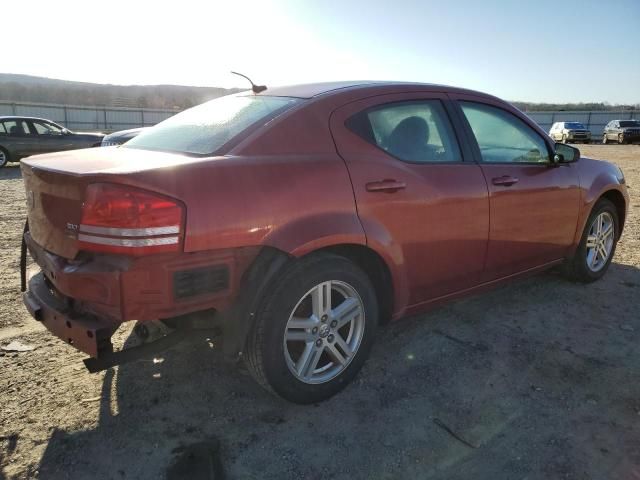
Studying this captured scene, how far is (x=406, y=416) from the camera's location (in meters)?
2.64

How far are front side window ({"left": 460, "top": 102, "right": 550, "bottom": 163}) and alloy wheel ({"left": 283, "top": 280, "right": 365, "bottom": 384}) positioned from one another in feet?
4.85

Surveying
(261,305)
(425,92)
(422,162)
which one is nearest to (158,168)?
(261,305)

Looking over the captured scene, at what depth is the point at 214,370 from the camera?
308 cm

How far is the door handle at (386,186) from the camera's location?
2.78m

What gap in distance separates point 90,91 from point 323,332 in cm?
10627

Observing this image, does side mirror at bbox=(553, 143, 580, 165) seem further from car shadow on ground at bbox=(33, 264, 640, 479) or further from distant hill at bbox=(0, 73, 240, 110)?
distant hill at bbox=(0, 73, 240, 110)

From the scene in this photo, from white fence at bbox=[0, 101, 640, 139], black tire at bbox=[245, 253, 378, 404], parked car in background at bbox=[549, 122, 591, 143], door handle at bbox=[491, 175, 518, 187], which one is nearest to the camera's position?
black tire at bbox=[245, 253, 378, 404]

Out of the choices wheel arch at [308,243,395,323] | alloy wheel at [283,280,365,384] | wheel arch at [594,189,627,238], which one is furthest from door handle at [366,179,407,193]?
wheel arch at [594,189,627,238]

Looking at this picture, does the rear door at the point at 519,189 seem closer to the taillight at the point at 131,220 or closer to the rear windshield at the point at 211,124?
the rear windshield at the point at 211,124

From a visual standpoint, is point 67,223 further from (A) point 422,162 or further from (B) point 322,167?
(A) point 422,162

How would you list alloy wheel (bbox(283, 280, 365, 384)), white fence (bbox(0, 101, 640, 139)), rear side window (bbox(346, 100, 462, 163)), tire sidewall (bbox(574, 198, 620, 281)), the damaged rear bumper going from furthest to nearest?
white fence (bbox(0, 101, 640, 139)) < tire sidewall (bbox(574, 198, 620, 281)) < rear side window (bbox(346, 100, 462, 163)) < alloy wheel (bbox(283, 280, 365, 384)) < the damaged rear bumper

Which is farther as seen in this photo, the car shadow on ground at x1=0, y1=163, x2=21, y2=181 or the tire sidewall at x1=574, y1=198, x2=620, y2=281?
the car shadow on ground at x1=0, y1=163, x2=21, y2=181

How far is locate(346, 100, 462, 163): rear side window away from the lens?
9.57ft

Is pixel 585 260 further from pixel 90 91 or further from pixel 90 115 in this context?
pixel 90 91
